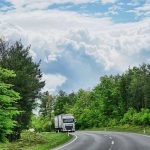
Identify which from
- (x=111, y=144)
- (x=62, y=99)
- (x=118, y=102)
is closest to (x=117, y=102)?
(x=118, y=102)

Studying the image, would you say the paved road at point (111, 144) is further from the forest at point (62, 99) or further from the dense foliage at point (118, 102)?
the dense foliage at point (118, 102)

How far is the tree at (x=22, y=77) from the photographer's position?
48719mm

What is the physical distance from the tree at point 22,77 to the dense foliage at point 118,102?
2892 cm

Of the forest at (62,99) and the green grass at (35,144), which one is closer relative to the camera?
the forest at (62,99)

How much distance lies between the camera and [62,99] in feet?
539

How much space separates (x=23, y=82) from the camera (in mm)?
48406

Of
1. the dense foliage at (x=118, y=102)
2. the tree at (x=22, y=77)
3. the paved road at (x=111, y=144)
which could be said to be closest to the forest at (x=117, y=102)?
the dense foliage at (x=118, y=102)

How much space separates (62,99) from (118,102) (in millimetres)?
59141

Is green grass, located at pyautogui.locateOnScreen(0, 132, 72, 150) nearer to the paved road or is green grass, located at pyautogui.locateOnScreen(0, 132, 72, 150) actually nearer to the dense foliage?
the paved road

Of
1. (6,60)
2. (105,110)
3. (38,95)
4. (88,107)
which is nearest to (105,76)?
(105,110)

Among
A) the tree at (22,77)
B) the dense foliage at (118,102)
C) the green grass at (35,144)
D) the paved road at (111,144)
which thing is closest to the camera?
the paved road at (111,144)

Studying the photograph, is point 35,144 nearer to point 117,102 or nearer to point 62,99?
point 117,102

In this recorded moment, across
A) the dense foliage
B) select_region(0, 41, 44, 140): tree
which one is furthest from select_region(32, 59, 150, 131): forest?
select_region(0, 41, 44, 140): tree

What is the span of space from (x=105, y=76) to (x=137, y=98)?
2021 cm
